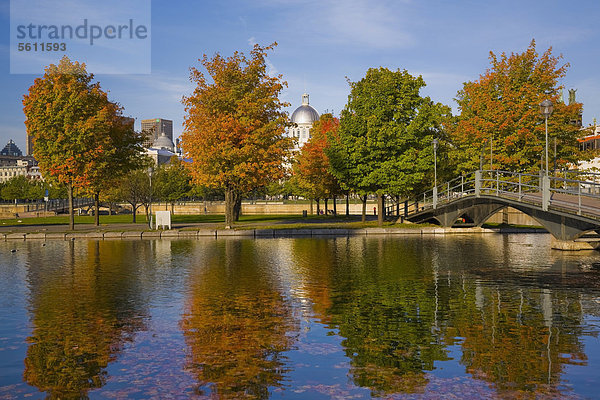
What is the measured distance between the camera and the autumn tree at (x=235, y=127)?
37.7 meters

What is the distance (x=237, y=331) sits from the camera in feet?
32.8

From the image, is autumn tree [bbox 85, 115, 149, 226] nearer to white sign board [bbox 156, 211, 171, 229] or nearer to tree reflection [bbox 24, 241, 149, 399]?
white sign board [bbox 156, 211, 171, 229]

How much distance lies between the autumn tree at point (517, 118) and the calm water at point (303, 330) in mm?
19829

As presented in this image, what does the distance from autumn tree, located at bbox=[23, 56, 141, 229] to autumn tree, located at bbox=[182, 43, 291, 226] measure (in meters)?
6.17

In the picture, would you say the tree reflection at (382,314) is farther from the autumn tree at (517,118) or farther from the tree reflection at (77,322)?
the autumn tree at (517,118)

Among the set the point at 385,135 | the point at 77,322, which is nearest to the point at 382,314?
the point at 77,322

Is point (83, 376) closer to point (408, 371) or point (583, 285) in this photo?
point (408, 371)

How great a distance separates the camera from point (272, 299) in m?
13.2

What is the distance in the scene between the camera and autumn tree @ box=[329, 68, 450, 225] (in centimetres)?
4066

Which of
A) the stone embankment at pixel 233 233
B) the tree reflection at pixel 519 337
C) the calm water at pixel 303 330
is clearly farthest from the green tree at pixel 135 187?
the tree reflection at pixel 519 337

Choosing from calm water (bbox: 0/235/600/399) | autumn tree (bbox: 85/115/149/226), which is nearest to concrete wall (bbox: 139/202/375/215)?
autumn tree (bbox: 85/115/149/226)

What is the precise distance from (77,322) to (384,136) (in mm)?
32488

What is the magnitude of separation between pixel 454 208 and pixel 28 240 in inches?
1087

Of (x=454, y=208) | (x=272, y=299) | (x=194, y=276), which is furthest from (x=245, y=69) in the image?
(x=272, y=299)
